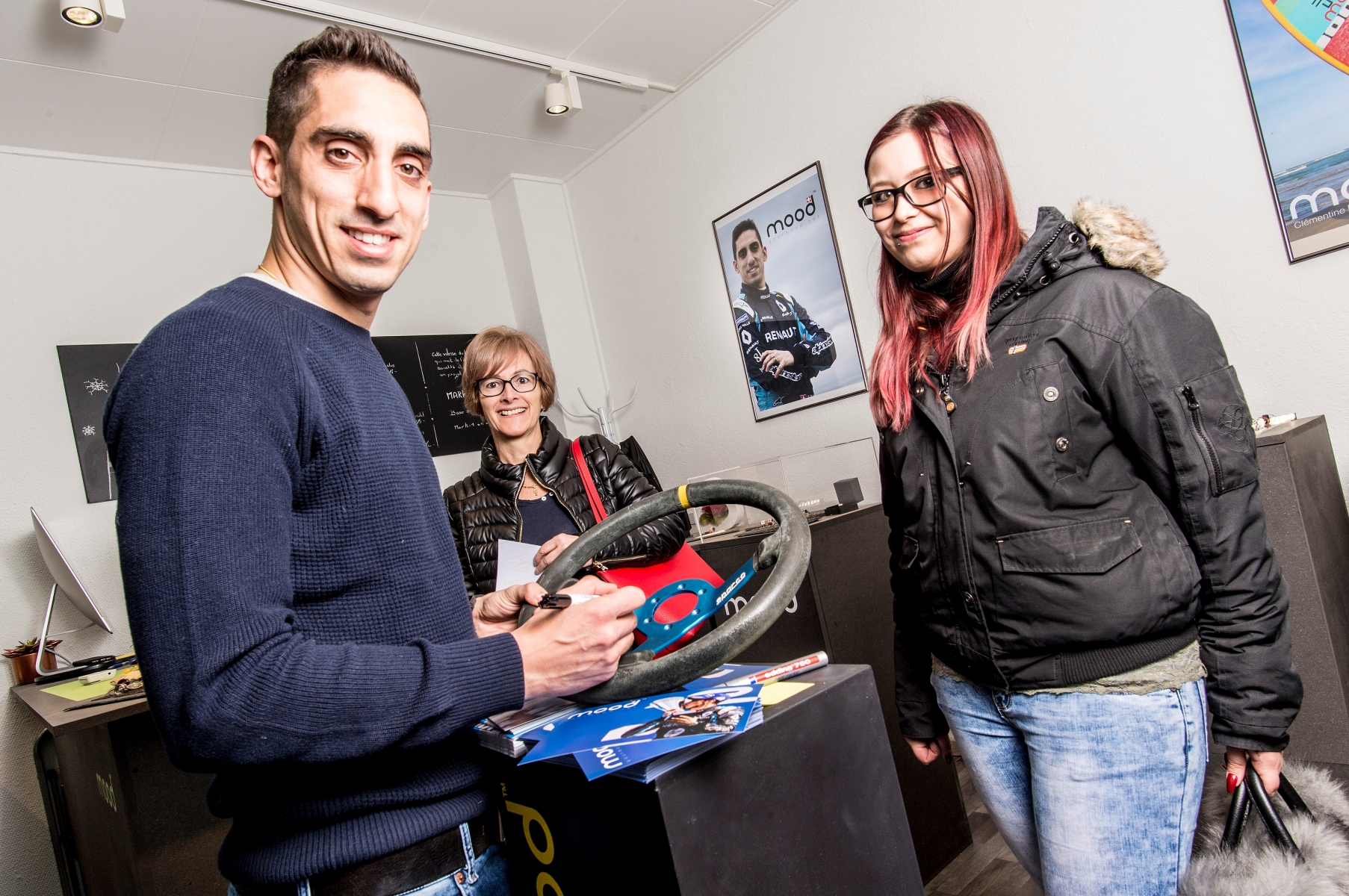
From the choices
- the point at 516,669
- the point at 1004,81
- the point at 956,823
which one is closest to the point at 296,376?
the point at 516,669

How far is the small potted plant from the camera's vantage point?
3.22m

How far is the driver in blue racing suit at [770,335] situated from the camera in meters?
3.75

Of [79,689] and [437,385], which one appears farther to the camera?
[437,385]

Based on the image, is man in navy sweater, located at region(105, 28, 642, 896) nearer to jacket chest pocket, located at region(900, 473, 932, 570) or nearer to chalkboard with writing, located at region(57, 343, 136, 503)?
jacket chest pocket, located at region(900, 473, 932, 570)

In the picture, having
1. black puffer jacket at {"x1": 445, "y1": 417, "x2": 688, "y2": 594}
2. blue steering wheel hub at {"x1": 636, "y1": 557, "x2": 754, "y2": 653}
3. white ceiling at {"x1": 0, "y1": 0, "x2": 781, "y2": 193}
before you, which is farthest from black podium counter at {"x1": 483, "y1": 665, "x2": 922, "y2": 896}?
white ceiling at {"x1": 0, "y1": 0, "x2": 781, "y2": 193}

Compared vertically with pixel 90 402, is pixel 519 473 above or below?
below

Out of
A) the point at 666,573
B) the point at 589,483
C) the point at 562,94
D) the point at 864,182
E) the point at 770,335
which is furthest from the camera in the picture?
the point at 770,335

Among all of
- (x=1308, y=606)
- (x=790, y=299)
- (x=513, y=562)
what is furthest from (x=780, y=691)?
(x=790, y=299)

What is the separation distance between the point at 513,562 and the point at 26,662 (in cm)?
247

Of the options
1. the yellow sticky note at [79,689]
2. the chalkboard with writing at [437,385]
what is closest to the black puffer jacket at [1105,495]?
the yellow sticky note at [79,689]

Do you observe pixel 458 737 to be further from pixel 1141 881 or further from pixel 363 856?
pixel 1141 881

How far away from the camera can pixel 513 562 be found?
7.16 feet

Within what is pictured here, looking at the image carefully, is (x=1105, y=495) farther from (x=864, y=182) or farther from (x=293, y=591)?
(x=864, y=182)

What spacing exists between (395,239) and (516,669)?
513 mm
